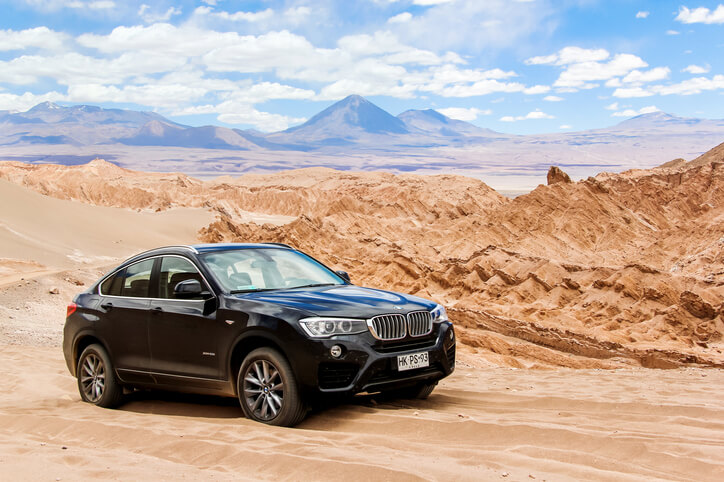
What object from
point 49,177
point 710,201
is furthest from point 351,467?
point 49,177

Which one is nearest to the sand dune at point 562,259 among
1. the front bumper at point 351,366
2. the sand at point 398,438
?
the sand at point 398,438

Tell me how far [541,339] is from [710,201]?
2228 cm

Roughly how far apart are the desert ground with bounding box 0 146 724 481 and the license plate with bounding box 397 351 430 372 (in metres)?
0.37

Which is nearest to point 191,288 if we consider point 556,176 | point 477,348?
point 477,348

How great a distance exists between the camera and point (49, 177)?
85.8 m

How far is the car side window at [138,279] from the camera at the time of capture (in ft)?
24.4

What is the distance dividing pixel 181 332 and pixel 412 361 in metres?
1.96

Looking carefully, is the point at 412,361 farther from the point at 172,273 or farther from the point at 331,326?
the point at 172,273

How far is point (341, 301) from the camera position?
6.42 metres

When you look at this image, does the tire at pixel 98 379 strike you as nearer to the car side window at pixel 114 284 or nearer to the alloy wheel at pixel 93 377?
the alloy wheel at pixel 93 377

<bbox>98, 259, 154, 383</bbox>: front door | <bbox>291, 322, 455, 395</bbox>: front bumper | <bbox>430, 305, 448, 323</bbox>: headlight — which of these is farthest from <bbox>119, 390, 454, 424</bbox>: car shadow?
<bbox>430, 305, 448, 323</bbox>: headlight

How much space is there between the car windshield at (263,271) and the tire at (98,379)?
1.52m

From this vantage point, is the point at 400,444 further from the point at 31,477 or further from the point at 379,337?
the point at 31,477

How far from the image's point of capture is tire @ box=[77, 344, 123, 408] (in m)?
7.56
